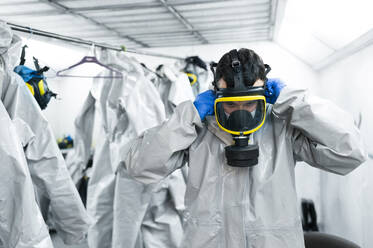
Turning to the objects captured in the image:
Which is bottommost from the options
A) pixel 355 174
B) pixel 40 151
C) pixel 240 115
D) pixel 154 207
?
pixel 154 207

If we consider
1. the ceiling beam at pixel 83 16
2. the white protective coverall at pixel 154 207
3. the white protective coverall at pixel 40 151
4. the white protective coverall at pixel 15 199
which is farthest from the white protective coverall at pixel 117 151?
the white protective coverall at pixel 15 199

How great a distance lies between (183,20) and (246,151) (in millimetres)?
1752

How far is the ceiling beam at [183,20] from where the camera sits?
7.14 ft

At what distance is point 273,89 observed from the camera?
4.12 feet

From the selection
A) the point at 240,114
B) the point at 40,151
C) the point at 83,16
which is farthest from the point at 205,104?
the point at 83,16

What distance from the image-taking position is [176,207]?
2.06m

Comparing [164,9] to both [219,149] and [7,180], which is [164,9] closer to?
[219,149]

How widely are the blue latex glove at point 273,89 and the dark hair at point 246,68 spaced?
75mm

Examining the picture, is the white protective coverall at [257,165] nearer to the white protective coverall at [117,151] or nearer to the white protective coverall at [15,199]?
the white protective coverall at [15,199]

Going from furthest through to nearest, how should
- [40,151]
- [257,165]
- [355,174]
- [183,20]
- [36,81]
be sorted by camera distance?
[183,20] → [355,174] → [36,81] → [40,151] → [257,165]

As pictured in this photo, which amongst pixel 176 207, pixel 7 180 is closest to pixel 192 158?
pixel 7 180

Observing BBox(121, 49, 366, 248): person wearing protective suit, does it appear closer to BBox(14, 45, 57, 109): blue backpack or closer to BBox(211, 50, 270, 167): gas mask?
BBox(211, 50, 270, 167): gas mask

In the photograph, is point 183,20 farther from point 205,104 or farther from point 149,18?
point 205,104

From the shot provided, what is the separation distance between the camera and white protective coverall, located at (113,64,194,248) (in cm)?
188
